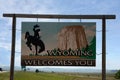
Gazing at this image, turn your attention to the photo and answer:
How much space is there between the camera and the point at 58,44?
16844 millimetres

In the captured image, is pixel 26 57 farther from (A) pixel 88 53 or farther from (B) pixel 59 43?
(A) pixel 88 53

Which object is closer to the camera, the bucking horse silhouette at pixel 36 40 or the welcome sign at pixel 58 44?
the welcome sign at pixel 58 44

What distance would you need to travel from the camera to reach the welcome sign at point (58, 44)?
16750 mm

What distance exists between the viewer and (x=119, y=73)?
89500mm

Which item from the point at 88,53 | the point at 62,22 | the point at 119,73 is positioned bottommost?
the point at 119,73

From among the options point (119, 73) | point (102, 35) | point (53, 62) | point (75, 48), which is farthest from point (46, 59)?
point (119, 73)

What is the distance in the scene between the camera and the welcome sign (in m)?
16.8

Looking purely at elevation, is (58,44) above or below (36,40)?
below

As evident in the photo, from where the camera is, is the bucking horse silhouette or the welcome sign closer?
the welcome sign

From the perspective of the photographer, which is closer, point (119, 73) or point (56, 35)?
point (56, 35)

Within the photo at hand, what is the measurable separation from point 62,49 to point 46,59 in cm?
88

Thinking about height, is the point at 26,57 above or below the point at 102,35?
below

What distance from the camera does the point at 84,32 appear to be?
1686cm

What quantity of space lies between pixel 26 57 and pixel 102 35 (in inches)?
145
